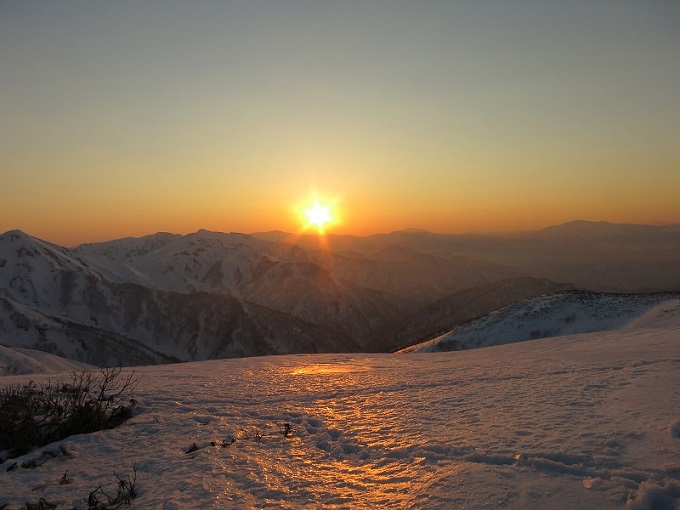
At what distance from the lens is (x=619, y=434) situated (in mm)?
6129

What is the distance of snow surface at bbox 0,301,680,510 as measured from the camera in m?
5.10

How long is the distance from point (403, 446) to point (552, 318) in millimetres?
38264

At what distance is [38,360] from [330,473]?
4468 cm

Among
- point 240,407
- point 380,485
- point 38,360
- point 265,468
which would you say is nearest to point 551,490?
point 380,485

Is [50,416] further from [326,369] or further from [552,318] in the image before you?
[552,318]

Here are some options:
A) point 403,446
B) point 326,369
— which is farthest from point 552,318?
point 403,446

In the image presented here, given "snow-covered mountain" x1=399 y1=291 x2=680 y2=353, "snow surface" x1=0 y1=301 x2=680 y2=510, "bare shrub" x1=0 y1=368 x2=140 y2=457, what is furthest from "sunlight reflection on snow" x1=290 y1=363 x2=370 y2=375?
"snow-covered mountain" x1=399 y1=291 x2=680 y2=353

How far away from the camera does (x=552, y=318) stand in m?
40.1

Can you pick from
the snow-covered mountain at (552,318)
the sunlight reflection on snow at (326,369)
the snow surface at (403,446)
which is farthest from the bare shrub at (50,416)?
the snow-covered mountain at (552,318)

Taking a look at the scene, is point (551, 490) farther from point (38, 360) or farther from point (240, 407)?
point (38, 360)

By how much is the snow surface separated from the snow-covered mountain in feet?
93.4

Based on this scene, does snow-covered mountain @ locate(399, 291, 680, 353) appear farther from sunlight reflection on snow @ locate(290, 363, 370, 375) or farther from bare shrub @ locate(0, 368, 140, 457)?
bare shrub @ locate(0, 368, 140, 457)

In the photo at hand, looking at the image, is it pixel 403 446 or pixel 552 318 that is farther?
pixel 552 318

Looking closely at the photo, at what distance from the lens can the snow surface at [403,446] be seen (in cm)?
510
